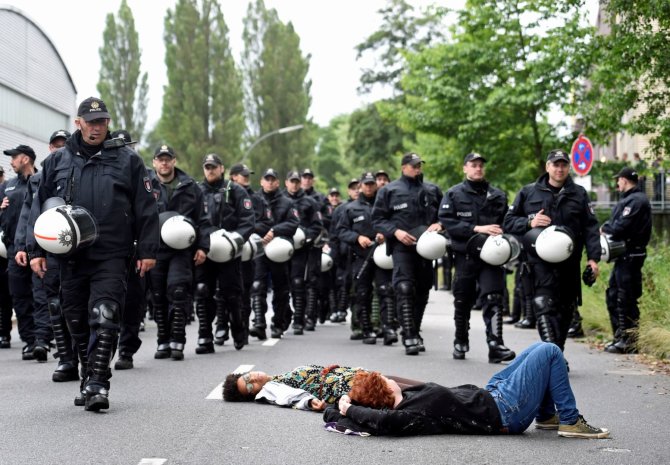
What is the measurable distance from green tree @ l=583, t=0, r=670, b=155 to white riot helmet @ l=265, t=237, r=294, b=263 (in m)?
4.93

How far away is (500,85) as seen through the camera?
29.7 m

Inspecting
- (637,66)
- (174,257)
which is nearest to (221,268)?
(174,257)

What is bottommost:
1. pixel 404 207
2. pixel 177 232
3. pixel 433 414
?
pixel 433 414

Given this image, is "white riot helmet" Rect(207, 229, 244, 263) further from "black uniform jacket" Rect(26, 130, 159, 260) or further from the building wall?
the building wall

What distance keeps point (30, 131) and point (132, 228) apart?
30.4 metres

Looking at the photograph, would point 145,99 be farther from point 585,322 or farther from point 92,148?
point 92,148

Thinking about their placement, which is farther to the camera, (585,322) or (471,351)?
(585,322)

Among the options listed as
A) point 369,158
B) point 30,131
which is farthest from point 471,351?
point 369,158

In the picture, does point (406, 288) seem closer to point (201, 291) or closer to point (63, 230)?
point (201, 291)

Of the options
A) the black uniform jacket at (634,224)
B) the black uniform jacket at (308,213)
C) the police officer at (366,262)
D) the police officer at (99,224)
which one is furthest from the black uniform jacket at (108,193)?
the black uniform jacket at (308,213)

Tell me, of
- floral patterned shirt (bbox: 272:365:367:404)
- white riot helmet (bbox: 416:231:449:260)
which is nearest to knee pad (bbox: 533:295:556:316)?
white riot helmet (bbox: 416:231:449:260)

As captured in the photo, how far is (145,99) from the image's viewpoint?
6856cm

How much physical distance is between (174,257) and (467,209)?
3183mm

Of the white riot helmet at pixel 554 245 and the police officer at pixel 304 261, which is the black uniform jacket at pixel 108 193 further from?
the police officer at pixel 304 261
